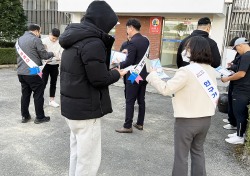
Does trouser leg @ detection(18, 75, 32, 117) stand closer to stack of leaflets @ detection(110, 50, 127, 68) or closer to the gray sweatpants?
Answer: stack of leaflets @ detection(110, 50, 127, 68)

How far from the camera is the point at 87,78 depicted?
2352mm

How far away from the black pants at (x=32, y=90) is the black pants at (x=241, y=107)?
11.4 ft

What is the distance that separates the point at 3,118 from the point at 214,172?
403cm

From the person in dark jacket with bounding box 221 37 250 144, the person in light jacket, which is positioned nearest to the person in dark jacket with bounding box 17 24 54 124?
the person in light jacket

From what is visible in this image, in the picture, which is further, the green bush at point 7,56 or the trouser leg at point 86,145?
the green bush at point 7,56

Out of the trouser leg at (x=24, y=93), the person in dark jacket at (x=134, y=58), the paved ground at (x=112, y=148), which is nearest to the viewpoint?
the paved ground at (x=112, y=148)

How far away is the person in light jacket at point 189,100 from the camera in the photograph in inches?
99.3

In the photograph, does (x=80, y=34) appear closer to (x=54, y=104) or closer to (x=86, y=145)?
(x=86, y=145)

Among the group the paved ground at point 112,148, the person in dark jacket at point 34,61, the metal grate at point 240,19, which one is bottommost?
the paved ground at point 112,148

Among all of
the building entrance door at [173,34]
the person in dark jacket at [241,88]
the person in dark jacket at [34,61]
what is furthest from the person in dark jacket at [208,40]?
the building entrance door at [173,34]

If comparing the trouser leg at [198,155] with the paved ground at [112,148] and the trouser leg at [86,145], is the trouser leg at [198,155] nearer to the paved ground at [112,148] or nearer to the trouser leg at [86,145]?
the paved ground at [112,148]

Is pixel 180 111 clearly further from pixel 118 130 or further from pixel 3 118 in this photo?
pixel 3 118

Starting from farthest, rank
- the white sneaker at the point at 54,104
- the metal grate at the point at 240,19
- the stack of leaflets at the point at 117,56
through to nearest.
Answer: the metal grate at the point at 240,19 < the white sneaker at the point at 54,104 < the stack of leaflets at the point at 117,56

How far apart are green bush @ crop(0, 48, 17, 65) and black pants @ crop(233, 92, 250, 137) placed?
1041cm
